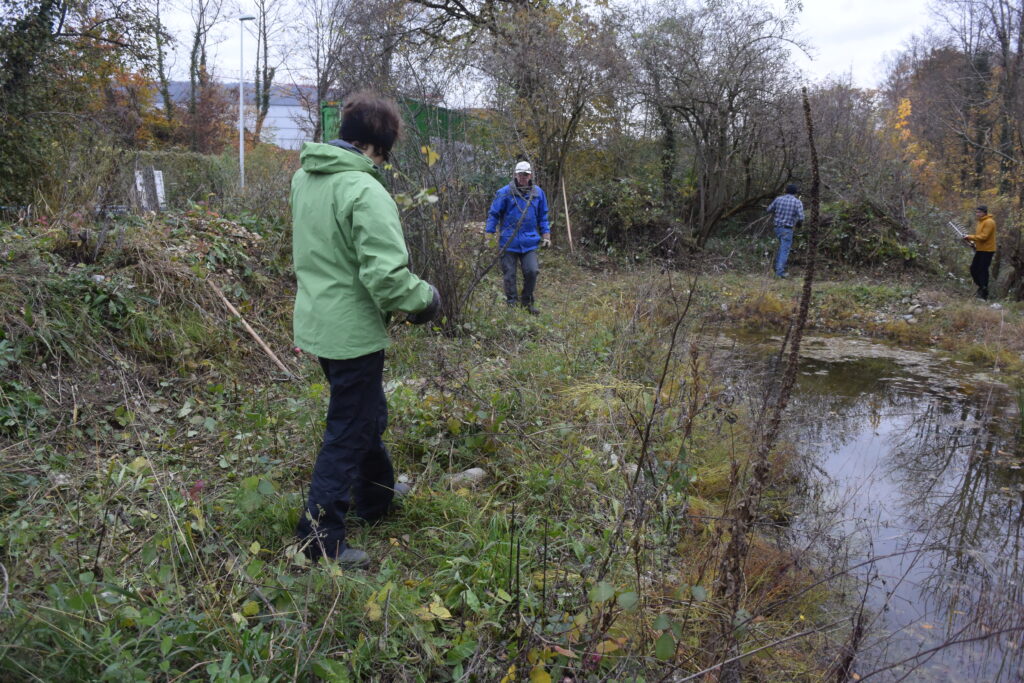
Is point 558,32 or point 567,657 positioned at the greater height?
point 558,32

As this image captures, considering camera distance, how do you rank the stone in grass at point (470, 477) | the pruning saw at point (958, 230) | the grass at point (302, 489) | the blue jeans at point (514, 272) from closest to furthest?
the grass at point (302, 489) → the stone in grass at point (470, 477) → the blue jeans at point (514, 272) → the pruning saw at point (958, 230)

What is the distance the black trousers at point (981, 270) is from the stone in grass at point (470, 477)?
10720 mm

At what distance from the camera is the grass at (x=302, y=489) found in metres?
2.04

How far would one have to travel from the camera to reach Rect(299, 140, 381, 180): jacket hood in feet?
8.12

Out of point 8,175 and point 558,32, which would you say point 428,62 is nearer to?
point 8,175

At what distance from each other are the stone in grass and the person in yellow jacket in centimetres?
1060

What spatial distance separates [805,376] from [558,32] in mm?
7901

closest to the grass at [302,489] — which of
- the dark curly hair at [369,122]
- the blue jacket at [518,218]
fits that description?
the blue jacket at [518,218]

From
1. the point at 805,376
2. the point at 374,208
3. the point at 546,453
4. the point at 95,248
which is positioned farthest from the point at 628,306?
the point at 374,208

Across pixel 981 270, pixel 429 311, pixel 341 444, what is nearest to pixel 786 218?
pixel 981 270

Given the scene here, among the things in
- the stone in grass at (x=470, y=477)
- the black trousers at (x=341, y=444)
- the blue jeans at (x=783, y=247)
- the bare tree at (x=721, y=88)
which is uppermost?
the bare tree at (x=721, y=88)

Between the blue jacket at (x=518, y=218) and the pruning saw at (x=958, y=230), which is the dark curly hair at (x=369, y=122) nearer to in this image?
the blue jacket at (x=518, y=218)

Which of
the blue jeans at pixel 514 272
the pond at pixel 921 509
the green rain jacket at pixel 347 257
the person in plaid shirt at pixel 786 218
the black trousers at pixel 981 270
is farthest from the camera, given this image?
the person in plaid shirt at pixel 786 218

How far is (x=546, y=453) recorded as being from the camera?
Answer: 373 cm
